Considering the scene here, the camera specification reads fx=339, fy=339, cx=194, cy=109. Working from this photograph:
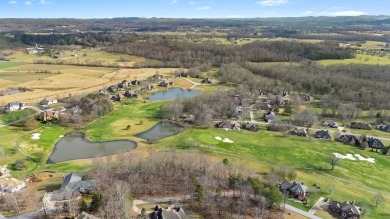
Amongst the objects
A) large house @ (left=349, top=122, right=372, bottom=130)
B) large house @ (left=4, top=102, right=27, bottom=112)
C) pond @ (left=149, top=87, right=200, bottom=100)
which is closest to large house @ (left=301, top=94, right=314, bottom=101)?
large house @ (left=349, top=122, right=372, bottom=130)

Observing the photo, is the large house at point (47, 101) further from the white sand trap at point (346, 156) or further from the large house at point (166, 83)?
the white sand trap at point (346, 156)

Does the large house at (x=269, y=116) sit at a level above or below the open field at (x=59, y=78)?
below

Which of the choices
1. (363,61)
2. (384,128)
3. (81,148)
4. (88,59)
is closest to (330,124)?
(384,128)

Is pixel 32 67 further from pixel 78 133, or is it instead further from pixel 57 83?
pixel 78 133

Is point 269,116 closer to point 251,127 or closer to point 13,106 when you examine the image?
point 251,127

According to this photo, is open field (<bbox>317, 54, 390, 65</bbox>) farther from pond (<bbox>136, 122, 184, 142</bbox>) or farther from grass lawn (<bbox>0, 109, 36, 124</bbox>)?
grass lawn (<bbox>0, 109, 36, 124</bbox>)

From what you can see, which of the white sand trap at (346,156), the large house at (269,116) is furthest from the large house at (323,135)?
the large house at (269,116)

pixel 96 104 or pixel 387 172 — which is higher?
pixel 96 104

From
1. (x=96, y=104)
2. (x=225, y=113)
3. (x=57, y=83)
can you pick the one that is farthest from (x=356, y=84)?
(x=57, y=83)
